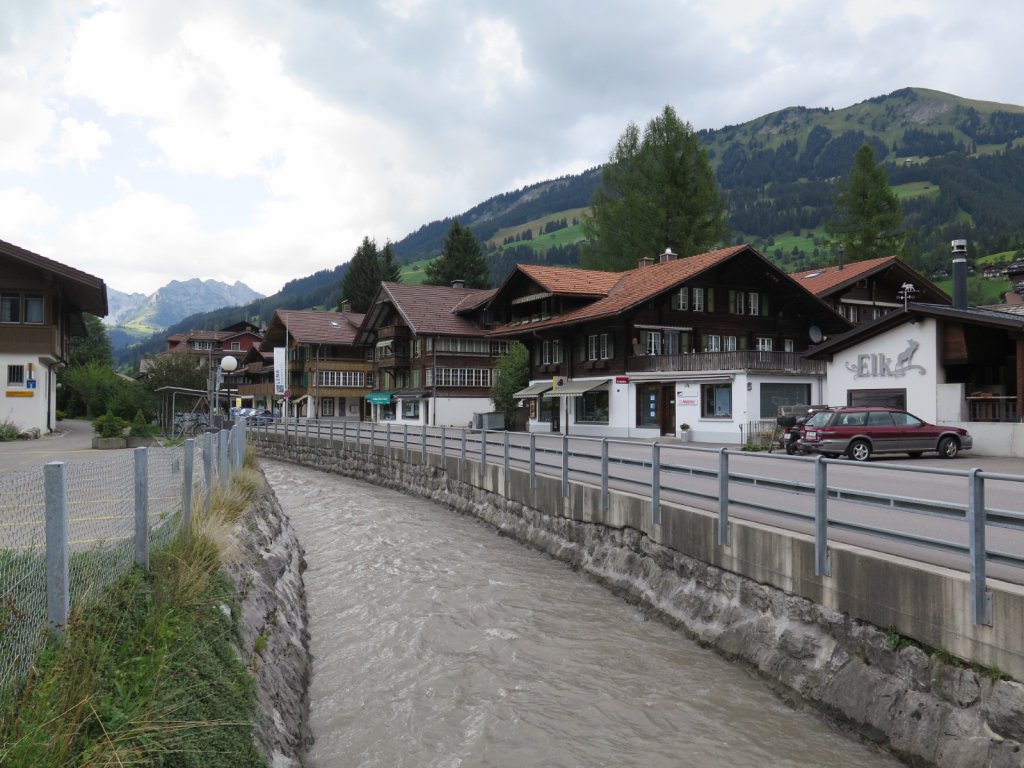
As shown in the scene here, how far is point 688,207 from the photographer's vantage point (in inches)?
2128

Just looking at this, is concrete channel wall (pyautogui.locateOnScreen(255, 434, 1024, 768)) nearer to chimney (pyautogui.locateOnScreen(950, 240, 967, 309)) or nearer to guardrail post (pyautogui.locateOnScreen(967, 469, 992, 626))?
guardrail post (pyautogui.locateOnScreen(967, 469, 992, 626))

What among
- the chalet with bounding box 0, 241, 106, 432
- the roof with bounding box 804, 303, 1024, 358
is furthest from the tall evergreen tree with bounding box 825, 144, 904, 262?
the chalet with bounding box 0, 241, 106, 432

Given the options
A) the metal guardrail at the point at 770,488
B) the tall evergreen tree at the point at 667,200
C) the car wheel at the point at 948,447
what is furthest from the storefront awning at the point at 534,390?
the car wheel at the point at 948,447

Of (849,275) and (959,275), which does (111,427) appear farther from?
(849,275)

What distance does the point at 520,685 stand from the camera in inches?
312

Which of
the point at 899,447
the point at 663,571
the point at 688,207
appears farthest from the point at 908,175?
the point at 663,571

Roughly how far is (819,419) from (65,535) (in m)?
21.0

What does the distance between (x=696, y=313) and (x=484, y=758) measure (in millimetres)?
36242

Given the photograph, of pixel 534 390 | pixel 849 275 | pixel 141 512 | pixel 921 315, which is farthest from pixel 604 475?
pixel 849 275

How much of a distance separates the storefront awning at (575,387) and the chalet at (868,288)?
1593 centimetres

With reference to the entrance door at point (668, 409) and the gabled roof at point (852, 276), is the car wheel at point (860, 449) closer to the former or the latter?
the entrance door at point (668, 409)

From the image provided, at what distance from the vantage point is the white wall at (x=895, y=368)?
998 inches

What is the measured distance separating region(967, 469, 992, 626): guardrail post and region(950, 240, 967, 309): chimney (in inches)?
1045

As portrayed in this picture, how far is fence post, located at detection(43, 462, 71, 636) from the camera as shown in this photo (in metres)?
4.40
